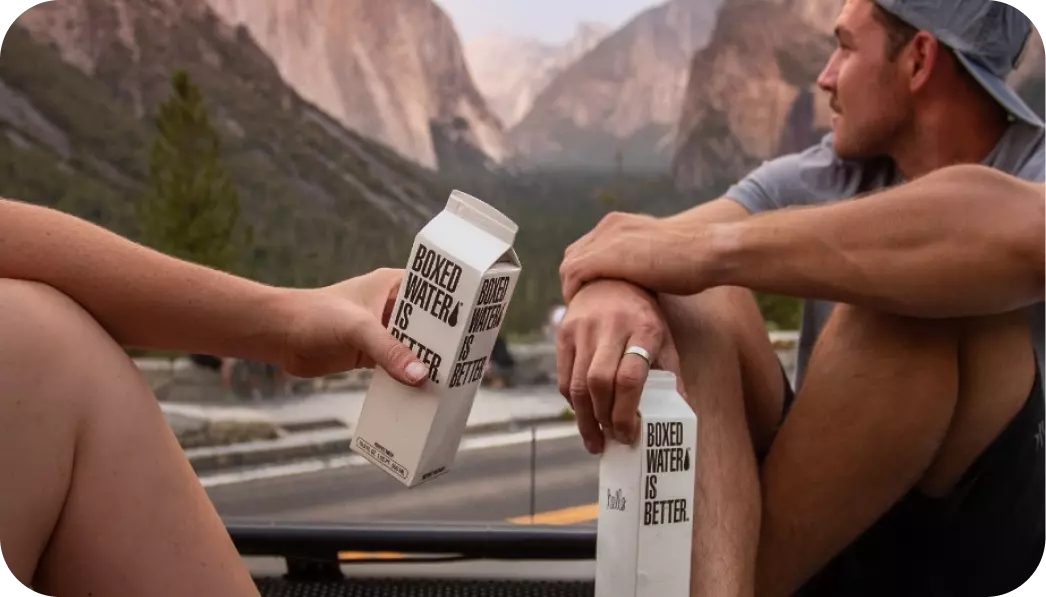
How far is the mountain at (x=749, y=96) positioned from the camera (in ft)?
6.73

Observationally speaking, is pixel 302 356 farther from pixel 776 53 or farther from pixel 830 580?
pixel 776 53

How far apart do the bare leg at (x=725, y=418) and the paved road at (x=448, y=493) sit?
64 cm

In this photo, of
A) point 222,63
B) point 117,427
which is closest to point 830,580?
point 117,427

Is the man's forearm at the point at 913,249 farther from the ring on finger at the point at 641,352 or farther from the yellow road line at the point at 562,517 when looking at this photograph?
the yellow road line at the point at 562,517

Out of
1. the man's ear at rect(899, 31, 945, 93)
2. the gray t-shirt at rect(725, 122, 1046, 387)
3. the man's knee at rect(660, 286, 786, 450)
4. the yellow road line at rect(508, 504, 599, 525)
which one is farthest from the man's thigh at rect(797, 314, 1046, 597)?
the yellow road line at rect(508, 504, 599, 525)

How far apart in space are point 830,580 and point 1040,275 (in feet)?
1.32

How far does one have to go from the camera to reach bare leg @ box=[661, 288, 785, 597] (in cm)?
86

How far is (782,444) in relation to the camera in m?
1.03

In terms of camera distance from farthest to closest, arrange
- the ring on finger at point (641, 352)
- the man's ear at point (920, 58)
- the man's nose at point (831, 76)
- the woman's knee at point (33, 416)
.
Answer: the man's nose at point (831, 76) → the man's ear at point (920, 58) → the ring on finger at point (641, 352) → the woman's knee at point (33, 416)

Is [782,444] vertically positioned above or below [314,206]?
above

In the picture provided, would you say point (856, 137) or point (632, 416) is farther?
point (856, 137)

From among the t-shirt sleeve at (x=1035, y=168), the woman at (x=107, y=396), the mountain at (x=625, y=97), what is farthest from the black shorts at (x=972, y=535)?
the mountain at (x=625, y=97)

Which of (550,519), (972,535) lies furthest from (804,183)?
(550,519)

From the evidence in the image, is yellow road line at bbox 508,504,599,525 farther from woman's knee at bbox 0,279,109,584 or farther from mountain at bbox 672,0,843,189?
woman's knee at bbox 0,279,109,584
